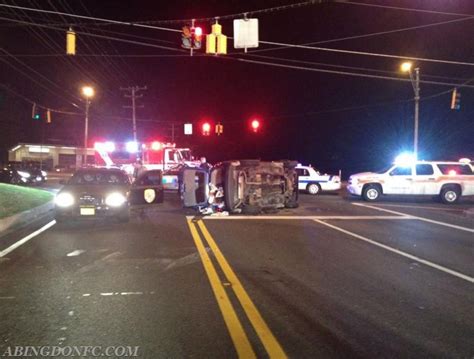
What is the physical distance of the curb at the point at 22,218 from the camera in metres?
12.3

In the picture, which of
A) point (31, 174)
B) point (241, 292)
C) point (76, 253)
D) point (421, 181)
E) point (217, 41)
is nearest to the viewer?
point (241, 292)

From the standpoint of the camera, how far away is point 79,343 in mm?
4840

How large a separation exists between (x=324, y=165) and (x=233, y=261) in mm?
63452

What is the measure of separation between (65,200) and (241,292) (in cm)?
746

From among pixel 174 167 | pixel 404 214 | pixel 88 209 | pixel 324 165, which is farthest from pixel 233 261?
pixel 324 165

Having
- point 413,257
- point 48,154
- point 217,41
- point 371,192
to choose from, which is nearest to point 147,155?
point 371,192

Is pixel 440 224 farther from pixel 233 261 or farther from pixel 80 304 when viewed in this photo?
pixel 80 304

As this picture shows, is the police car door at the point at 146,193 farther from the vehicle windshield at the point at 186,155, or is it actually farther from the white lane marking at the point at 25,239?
the vehicle windshield at the point at 186,155

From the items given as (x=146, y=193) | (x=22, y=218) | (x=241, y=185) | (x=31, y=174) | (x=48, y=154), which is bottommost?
(x=22, y=218)

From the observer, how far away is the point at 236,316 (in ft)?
18.6

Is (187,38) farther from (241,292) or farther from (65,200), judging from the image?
(241,292)

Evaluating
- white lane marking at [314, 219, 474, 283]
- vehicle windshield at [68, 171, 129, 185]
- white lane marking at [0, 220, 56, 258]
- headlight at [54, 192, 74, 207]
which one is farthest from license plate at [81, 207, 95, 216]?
white lane marking at [314, 219, 474, 283]

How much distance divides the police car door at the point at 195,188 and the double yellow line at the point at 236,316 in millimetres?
7690

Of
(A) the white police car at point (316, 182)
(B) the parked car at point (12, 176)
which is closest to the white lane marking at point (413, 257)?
(A) the white police car at point (316, 182)
